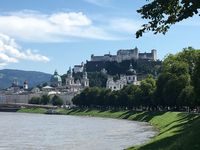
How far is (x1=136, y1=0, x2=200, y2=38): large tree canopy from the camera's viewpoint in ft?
55.6

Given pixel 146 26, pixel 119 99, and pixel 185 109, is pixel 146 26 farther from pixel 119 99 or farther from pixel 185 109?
pixel 119 99

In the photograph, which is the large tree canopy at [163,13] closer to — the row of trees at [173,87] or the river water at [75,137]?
→ the river water at [75,137]

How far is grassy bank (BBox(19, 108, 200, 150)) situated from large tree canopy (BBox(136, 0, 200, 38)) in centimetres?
895

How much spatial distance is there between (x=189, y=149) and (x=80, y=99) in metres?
166

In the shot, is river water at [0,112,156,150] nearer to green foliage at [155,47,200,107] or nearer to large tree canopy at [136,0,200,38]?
green foliage at [155,47,200,107]

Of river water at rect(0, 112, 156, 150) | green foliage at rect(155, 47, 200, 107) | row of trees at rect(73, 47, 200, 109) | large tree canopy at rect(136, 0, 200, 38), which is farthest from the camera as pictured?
green foliage at rect(155, 47, 200, 107)

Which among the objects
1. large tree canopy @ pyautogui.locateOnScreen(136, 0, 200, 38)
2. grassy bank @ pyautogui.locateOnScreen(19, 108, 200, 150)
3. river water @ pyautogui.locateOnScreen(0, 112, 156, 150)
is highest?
large tree canopy @ pyautogui.locateOnScreen(136, 0, 200, 38)

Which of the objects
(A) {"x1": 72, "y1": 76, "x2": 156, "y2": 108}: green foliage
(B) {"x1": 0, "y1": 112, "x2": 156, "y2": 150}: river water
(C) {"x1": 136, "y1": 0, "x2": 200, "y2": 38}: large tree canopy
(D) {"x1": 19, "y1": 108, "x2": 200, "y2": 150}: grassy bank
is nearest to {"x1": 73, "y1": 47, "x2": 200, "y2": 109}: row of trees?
(A) {"x1": 72, "y1": 76, "x2": 156, "y2": 108}: green foliage

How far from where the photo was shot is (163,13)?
17.6m

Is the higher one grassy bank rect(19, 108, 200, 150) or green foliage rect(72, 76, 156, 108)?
green foliage rect(72, 76, 156, 108)

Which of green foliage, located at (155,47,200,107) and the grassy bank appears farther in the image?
green foliage, located at (155,47,200,107)

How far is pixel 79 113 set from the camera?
16988 cm

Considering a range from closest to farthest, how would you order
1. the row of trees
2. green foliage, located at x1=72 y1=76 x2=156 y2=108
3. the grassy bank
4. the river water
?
the grassy bank, the river water, the row of trees, green foliage, located at x1=72 y1=76 x2=156 y2=108

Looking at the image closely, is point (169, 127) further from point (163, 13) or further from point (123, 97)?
point (123, 97)
